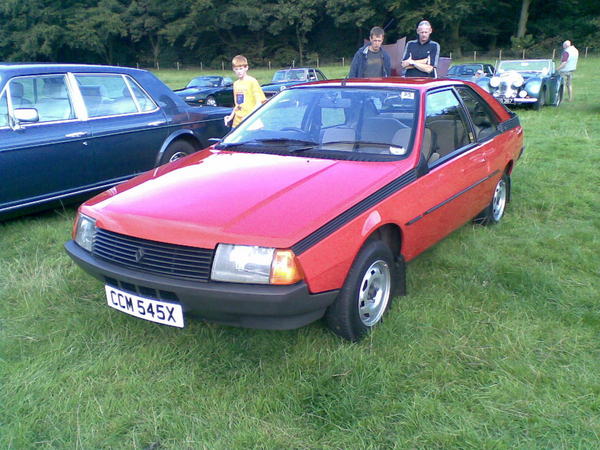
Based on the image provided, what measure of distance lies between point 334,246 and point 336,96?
5.29 ft

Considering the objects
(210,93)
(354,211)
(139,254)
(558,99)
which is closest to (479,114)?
(354,211)

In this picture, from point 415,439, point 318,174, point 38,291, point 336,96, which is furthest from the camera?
point 336,96

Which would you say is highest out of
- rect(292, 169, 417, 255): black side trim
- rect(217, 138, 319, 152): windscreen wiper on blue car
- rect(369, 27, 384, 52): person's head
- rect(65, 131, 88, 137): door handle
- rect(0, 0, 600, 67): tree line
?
rect(0, 0, 600, 67): tree line

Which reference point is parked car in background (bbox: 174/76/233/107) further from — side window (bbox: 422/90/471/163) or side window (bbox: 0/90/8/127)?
side window (bbox: 422/90/471/163)

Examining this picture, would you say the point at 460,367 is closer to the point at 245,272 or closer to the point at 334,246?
the point at 334,246

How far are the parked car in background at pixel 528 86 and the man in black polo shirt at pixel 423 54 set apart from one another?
→ 20.5 ft

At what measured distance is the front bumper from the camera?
2.25 meters

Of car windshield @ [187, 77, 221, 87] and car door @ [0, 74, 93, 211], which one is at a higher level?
car windshield @ [187, 77, 221, 87]

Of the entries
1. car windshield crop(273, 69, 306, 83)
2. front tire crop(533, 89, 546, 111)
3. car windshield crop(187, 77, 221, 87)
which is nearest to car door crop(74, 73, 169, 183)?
front tire crop(533, 89, 546, 111)

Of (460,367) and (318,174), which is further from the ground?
(318,174)

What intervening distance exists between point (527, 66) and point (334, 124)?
11.9m

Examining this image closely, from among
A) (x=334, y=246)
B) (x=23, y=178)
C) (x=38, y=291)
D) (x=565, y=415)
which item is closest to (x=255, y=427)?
(x=334, y=246)

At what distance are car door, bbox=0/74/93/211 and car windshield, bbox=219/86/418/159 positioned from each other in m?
1.78

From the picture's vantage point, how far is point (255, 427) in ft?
7.12
